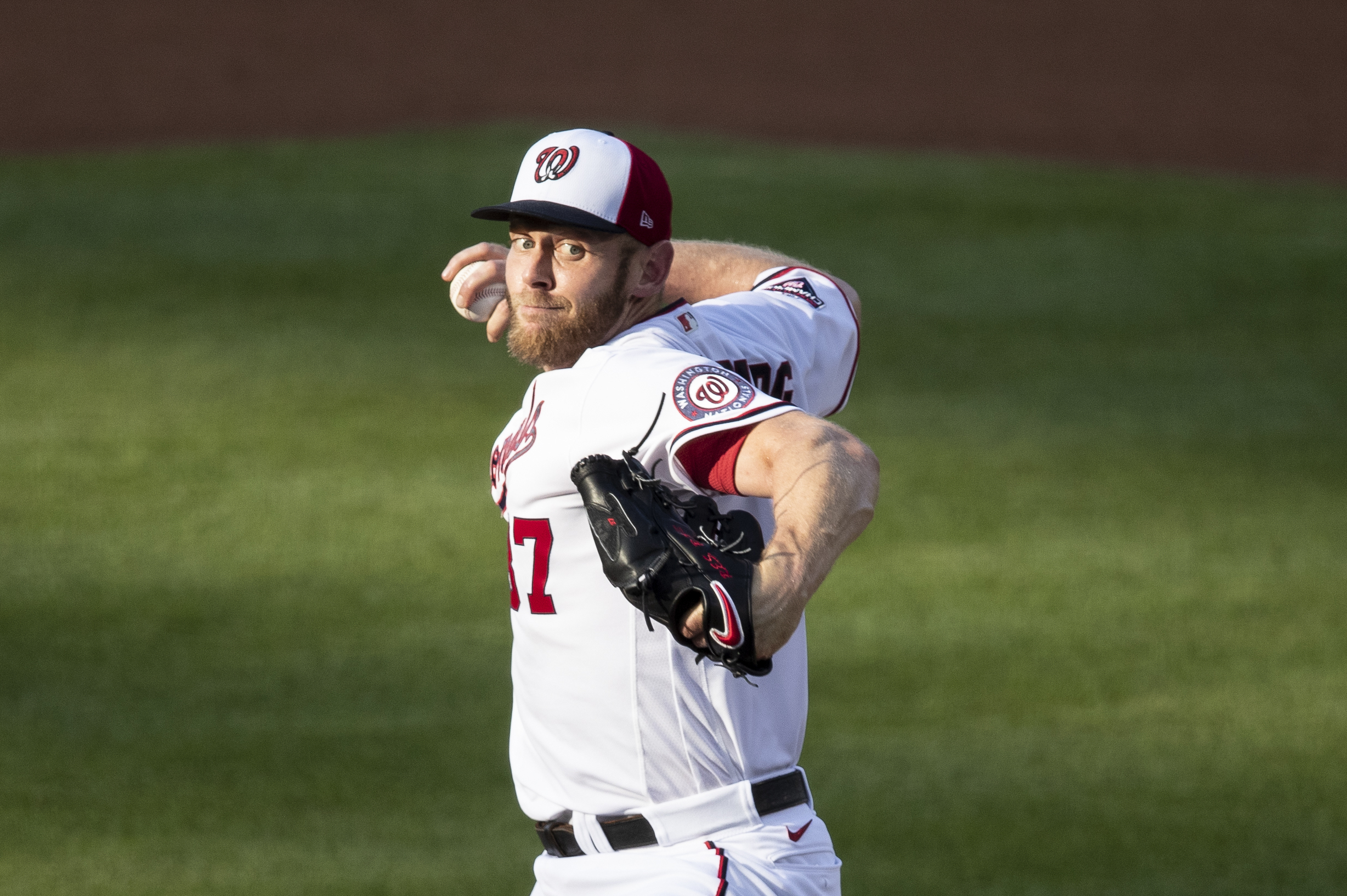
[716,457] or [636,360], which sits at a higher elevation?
[636,360]

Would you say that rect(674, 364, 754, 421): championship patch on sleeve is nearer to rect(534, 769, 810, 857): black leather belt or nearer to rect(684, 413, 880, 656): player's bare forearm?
rect(684, 413, 880, 656): player's bare forearm

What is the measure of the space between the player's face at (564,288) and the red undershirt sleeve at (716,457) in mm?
550

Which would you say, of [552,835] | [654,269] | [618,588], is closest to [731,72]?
[654,269]

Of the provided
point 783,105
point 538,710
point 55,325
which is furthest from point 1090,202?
point 538,710

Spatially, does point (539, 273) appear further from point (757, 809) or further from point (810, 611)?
point (810, 611)

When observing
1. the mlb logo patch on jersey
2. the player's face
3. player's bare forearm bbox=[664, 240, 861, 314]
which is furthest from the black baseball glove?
player's bare forearm bbox=[664, 240, 861, 314]

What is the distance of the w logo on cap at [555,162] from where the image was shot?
3338 mm

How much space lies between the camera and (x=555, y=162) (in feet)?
11.1

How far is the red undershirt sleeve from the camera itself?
286cm

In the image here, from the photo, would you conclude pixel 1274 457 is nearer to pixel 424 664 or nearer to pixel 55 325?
pixel 424 664

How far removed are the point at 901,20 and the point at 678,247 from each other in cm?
2088

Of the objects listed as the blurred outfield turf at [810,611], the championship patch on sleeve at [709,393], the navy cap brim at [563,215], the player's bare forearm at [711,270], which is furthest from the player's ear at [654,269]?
the blurred outfield turf at [810,611]

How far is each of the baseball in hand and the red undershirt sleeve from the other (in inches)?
40.4

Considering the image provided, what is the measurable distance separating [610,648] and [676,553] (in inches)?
23.9
